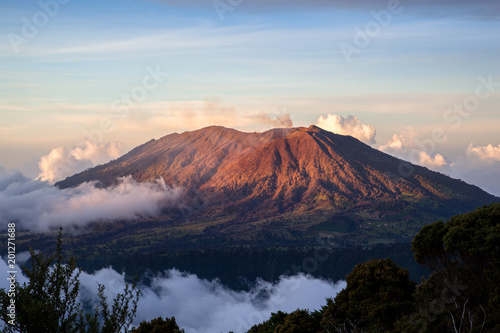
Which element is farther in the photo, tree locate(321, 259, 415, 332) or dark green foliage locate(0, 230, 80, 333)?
tree locate(321, 259, 415, 332)

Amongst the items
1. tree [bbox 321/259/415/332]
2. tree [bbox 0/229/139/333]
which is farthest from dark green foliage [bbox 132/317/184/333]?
tree [bbox 0/229/139/333]

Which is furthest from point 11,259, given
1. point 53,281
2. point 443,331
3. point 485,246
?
point 485,246

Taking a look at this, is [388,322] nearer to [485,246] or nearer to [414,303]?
[414,303]

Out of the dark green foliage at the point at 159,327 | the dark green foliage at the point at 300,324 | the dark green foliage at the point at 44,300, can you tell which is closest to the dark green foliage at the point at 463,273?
the dark green foliage at the point at 300,324

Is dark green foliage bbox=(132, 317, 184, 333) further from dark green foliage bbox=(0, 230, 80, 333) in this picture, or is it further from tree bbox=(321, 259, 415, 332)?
dark green foliage bbox=(0, 230, 80, 333)

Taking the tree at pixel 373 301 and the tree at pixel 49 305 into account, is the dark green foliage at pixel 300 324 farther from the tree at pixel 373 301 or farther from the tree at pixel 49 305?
the tree at pixel 49 305
